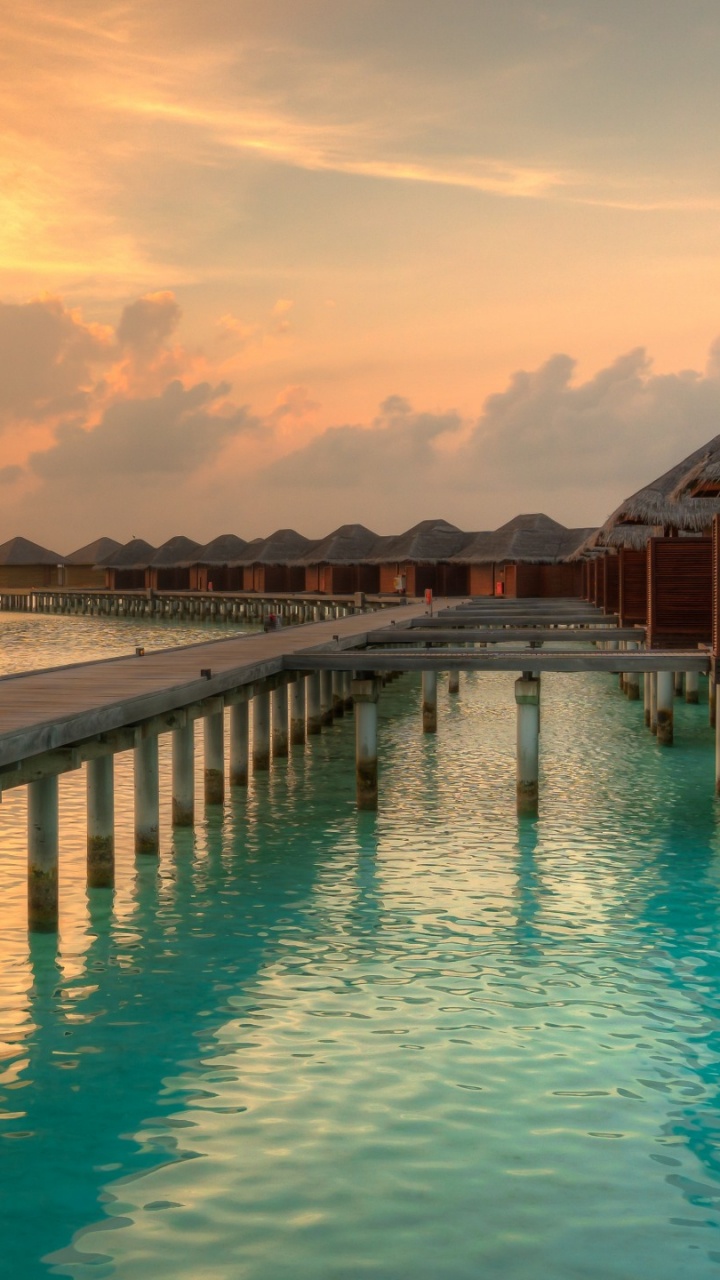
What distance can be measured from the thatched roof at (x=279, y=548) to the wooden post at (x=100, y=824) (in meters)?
53.8

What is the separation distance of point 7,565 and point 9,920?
8113 centimetres

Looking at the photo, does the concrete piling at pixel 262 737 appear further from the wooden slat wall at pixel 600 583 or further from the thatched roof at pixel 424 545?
the thatched roof at pixel 424 545

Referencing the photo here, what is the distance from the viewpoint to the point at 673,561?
17266mm

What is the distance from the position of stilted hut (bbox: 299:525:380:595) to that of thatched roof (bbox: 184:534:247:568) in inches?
275

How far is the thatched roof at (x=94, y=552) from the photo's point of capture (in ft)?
282

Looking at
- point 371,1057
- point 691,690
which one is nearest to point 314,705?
Result: point 691,690

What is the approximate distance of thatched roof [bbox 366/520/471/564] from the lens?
55.9m

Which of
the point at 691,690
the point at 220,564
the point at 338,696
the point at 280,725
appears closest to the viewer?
the point at 280,725

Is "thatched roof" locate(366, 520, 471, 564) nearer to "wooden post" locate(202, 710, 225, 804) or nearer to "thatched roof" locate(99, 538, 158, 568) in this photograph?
"thatched roof" locate(99, 538, 158, 568)

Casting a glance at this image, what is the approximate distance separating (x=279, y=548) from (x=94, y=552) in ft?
80.9

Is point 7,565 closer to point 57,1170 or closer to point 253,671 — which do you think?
point 253,671

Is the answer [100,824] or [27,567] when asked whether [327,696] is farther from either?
[27,567]

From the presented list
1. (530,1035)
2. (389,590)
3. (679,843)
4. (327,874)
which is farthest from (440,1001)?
(389,590)

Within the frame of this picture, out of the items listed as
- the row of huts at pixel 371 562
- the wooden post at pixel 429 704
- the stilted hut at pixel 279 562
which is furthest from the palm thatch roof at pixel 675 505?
the stilted hut at pixel 279 562
